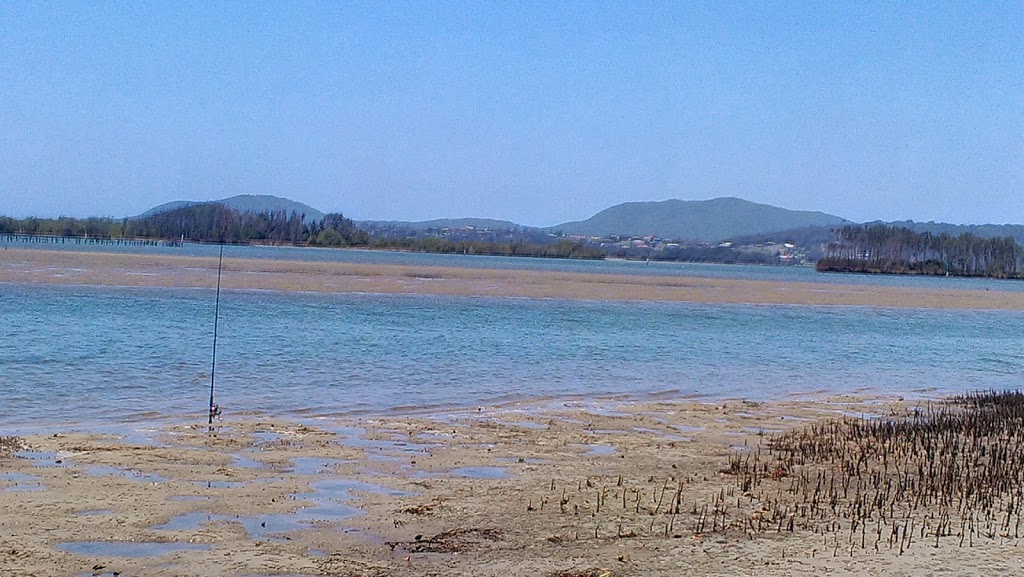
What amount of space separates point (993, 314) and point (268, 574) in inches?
2388

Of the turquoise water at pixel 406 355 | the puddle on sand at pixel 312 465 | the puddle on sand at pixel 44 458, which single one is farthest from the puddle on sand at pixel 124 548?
the turquoise water at pixel 406 355

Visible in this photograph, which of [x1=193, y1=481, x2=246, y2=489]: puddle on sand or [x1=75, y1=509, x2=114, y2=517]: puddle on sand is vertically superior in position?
[x1=75, y1=509, x2=114, y2=517]: puddle on sand

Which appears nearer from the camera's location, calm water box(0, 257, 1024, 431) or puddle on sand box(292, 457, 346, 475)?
puddle on sand box(292, 457, 346, 475)

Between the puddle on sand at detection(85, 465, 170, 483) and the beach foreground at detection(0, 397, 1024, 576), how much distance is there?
0.02 meters

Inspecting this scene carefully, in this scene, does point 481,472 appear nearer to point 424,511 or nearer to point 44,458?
point 424,511

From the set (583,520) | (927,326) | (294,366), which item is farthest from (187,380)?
(927,326)

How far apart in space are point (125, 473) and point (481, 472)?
381 cm

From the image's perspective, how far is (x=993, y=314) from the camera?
61.0 m

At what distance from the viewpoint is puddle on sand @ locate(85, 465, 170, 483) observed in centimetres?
1090

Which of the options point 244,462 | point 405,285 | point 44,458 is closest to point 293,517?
point 244,462

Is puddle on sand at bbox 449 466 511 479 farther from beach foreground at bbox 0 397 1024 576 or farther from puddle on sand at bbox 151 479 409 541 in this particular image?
puddle on sand at bbox 151 479 409 541

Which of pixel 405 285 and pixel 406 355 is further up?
pixel 405 285

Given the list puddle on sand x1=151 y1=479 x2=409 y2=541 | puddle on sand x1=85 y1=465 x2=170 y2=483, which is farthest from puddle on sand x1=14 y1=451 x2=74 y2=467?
puddle on sand x1=151 y1=479 x2=409 y2=541

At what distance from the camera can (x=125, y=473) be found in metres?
11.1
